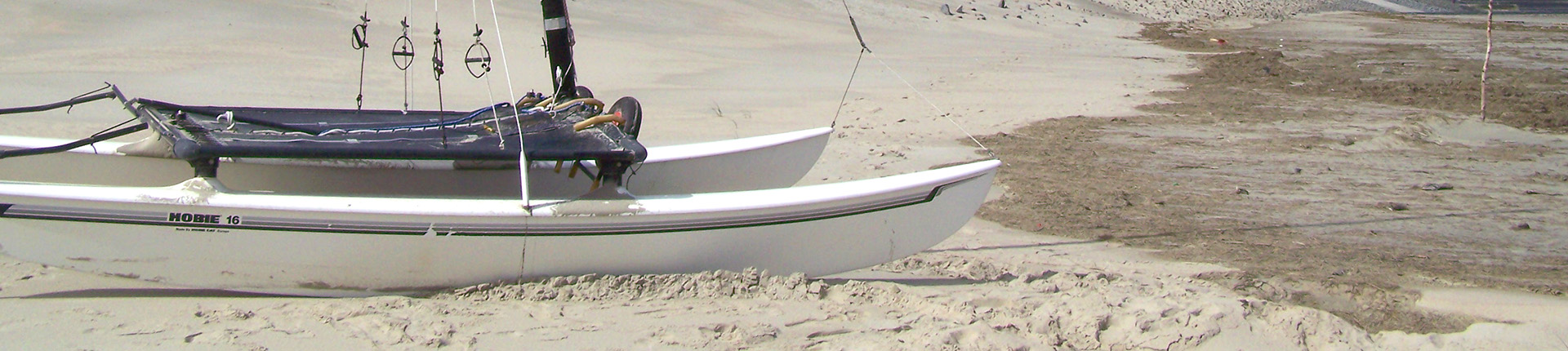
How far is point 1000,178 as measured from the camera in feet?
24.3

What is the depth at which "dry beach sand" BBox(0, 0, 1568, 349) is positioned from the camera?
157 inches

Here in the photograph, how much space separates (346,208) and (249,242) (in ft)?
1.18

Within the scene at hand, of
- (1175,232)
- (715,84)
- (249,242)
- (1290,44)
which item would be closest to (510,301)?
(249,242)

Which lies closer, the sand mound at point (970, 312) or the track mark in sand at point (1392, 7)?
the sand mound at point (970, 312)

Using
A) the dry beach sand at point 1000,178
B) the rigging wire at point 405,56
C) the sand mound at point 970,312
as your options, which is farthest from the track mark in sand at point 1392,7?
the sand mound at point 970,312

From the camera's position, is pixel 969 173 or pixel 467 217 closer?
pixel 467 217

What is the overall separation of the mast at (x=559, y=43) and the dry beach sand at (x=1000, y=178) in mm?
1871

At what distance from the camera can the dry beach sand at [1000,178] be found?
3.98 metres

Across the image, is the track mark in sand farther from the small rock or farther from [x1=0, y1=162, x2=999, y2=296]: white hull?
[x1=0, y1=162, x2=999, y2=296]: white hull

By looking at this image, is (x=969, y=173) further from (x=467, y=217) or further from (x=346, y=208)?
(x=346, y=208)

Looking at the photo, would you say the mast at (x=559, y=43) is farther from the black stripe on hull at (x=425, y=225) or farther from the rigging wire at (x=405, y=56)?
the black stripe on hull at (x=425, y=225)

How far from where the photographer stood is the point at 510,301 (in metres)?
4.12

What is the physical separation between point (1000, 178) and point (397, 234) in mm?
4249

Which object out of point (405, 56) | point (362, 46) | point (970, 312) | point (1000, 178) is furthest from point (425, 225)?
point (1000, 178)
